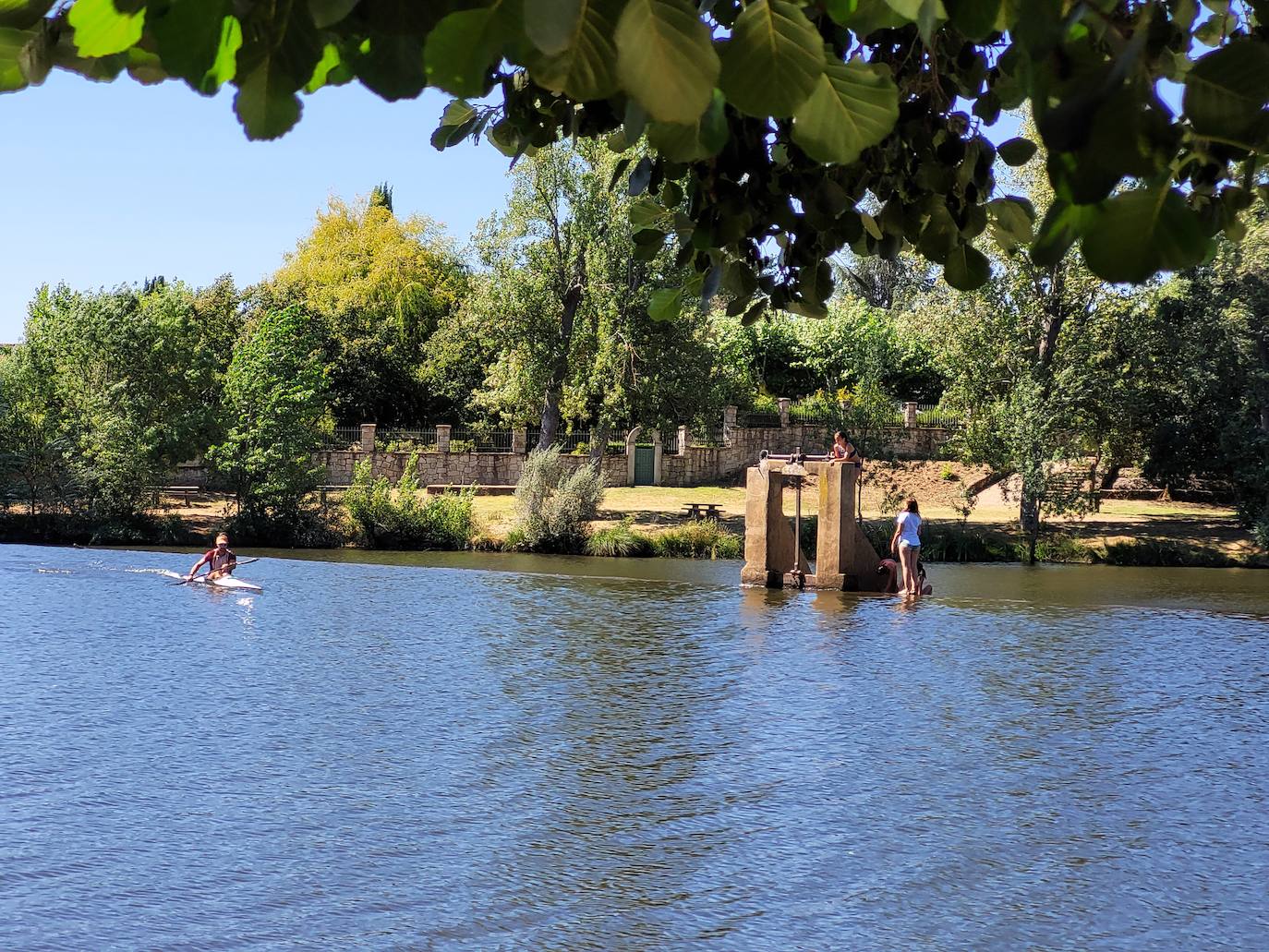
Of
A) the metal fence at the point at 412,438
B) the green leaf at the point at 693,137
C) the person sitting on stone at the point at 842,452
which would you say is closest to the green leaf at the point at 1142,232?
the green leaf at the point at 693,137

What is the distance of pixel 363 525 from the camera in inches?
1528

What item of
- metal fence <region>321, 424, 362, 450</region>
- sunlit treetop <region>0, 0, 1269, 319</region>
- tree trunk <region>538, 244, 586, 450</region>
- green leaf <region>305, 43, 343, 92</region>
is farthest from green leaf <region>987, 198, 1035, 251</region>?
metal fence <region>321, 424, 362, 450</region>

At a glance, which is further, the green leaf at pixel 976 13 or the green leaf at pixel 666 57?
the green leaf at pixel 976 13

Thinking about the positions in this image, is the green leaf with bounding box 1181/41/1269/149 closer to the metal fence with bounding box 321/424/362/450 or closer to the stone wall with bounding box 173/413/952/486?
the stone wall with bounding box 173/413/952/486

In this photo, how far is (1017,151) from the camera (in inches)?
124

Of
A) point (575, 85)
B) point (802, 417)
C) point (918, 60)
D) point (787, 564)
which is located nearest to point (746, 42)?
point (575, 85)

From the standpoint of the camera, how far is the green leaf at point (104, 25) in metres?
1.83

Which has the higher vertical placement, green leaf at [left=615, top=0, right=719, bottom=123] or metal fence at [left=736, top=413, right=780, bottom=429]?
metal fence at [left=736, top=413, right=780, bottom=429]

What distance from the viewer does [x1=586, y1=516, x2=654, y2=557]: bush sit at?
3716 cm

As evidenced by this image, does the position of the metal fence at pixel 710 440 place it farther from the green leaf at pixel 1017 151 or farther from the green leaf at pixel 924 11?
the green leaf at pixel 924 11

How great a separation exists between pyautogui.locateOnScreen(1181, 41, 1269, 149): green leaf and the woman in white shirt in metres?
25.0

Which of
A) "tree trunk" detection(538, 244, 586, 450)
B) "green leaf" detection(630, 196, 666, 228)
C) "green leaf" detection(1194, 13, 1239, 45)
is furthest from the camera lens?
"tree trunk" detection(538, 244, 586, 450)

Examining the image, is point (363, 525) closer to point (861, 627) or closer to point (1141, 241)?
point (861, 627)

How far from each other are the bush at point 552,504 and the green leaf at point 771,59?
35.4 meters
